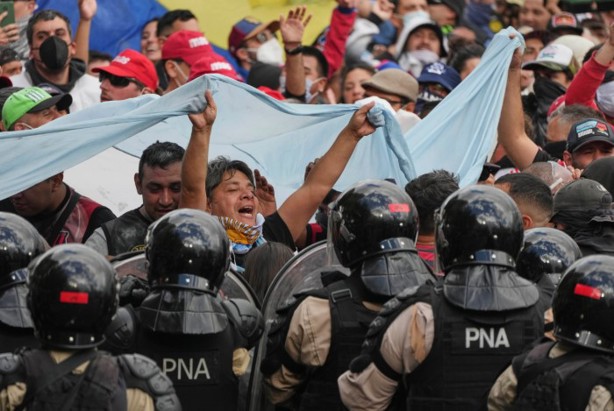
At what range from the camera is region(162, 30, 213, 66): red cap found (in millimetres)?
10797

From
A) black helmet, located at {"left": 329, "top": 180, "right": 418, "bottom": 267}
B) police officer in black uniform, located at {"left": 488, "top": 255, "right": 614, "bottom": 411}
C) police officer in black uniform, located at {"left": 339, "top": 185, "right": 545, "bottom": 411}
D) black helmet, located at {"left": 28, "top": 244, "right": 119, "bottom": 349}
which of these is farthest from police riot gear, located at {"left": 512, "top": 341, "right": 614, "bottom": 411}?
black helmet, located at {"left": 28, "top": 244, "right": 119, "bottom": 349}

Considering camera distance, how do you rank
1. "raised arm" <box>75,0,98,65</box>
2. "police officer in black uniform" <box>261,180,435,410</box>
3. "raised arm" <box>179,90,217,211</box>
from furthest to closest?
1. "raised arm" <box>75,0,98,65</box>
2. "raised arm" <box>179,90,217,211</box>
3. "police officer in black uniform" <box>261,180,435,410</box>

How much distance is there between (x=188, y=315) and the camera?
5621 mm

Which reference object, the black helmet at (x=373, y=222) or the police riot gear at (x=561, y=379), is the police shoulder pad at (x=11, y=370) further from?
the police riot gear at (x=561, y=379)

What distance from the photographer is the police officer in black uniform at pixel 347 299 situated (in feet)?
19.1

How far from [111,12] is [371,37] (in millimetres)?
2767

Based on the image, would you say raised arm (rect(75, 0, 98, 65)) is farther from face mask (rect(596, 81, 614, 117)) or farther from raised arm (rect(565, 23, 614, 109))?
face mask (rect(596, 81, 614, 117))

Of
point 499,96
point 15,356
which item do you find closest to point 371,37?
point 499,96

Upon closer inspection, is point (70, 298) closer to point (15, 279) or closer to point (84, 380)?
point (84, 380)

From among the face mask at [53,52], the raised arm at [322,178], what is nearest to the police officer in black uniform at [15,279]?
the raised arm at [322,178]

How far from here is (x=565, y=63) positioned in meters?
11.7

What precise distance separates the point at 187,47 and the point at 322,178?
3.47 meters

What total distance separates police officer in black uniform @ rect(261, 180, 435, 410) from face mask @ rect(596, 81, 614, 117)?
4801 millimetres

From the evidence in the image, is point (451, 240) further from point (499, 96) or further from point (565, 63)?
point (565, 63)
